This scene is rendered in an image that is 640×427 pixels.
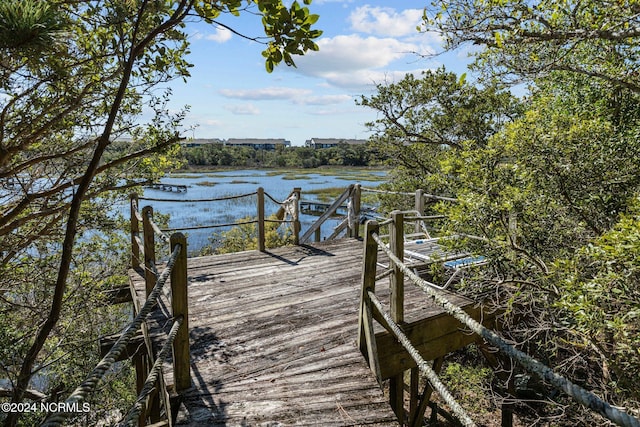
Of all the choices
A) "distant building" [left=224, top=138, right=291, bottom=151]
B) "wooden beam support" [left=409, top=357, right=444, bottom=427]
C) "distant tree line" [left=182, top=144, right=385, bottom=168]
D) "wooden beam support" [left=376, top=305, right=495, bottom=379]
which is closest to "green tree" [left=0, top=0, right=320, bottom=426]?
"wooden beam support" [left=376, top=305, right=495, bottom=379]

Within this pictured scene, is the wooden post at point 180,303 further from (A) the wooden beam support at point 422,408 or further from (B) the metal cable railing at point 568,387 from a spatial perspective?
(A) the wooden beam support at point 422,408

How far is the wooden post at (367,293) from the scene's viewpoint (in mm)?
2883

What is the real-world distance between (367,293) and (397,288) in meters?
0.38

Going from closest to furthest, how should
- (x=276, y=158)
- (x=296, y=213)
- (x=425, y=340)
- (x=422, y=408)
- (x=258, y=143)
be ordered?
(x=425, y=340) < (x=422, y=408) < (x=296, y=213) < (x=276, y=158) < (x=258, y=143)

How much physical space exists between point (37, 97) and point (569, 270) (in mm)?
4838

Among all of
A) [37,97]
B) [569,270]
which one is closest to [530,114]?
[569,270]

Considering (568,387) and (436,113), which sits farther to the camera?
(436,113)

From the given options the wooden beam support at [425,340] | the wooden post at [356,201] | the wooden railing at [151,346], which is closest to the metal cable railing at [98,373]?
the wooden railing at [151,346]

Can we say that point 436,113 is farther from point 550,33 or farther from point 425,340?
point 425,340

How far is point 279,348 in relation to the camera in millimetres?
3205

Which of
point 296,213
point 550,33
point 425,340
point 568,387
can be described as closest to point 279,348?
point 425,340

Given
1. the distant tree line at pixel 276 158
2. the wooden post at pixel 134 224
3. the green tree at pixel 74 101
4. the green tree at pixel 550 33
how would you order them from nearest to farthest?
the green tree at pixel 74 101, the green tree at pixel 550 33, the wooden post at pixel 134 224, the distant tree line at pixel 276 158

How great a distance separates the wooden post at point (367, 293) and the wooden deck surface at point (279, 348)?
0.30 feet

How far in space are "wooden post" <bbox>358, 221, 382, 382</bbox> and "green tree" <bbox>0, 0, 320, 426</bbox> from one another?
4.43 ft
